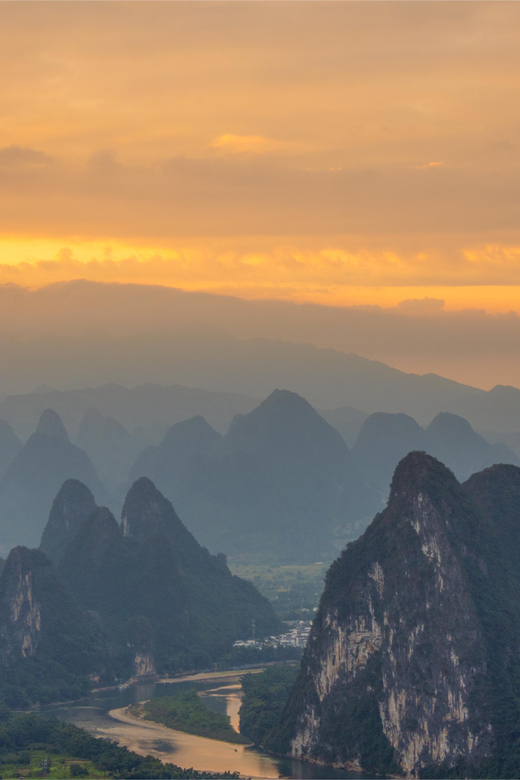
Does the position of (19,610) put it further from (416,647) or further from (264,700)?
(416,647)

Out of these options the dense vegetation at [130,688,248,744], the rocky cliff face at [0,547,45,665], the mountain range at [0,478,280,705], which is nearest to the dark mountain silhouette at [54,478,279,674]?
the mountain range at [0,478,280,705]

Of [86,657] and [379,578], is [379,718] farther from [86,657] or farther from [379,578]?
[86,657]

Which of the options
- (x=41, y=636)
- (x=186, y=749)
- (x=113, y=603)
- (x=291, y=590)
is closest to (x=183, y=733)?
(x=186, y=749)

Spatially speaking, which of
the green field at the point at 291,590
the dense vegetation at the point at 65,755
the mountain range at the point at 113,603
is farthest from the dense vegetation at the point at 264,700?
the green field at the point at 291,590

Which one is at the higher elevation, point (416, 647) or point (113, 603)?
point (113, 603)

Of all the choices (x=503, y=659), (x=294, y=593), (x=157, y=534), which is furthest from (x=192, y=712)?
(x=294, y=593)

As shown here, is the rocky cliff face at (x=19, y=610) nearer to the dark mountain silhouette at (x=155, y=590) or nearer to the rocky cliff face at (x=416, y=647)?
the dark mountain silhouette at (x=155, y=590)

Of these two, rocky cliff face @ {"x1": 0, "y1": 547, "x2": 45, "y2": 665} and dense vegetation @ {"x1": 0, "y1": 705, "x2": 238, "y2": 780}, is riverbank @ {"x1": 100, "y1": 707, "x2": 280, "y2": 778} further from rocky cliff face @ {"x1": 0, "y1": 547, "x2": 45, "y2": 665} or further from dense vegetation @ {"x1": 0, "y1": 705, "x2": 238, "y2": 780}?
rocky cliff face @ {"x1": 0, "y1": 547, "x2": 45, "y2": 665}
